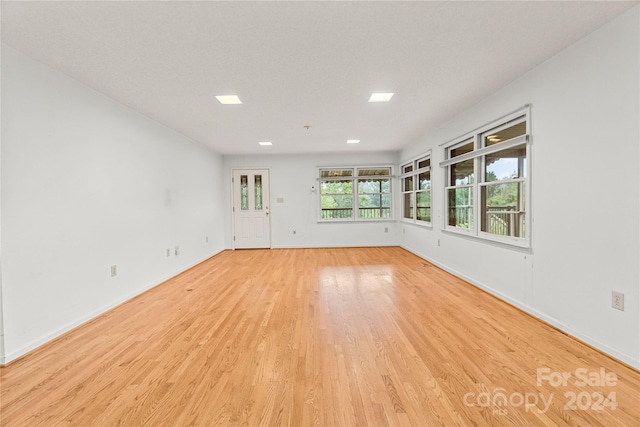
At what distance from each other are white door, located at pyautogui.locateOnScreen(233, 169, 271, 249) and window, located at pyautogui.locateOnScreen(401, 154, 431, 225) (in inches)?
138

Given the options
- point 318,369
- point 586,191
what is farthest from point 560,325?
point 318,369

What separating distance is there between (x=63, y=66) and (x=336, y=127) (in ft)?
11.2

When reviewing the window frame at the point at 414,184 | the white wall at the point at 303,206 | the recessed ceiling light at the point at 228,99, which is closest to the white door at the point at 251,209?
the white wall at the point at 303,206

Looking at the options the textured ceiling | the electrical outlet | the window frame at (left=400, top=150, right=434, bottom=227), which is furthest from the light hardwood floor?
the window frame at (left=400, top=150, right=434, bottom=227)

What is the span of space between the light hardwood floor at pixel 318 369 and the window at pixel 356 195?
4214mm

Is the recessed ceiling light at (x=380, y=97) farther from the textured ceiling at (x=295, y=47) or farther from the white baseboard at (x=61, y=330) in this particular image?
the white baseboard at (x=61, y=330)

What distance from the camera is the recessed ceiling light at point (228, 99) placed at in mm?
3359

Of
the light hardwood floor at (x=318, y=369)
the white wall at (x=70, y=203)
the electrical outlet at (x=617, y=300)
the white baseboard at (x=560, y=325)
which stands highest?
the white wall at (x=70, y=203)

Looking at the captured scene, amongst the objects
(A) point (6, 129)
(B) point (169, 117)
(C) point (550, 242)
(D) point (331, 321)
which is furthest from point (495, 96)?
(A) point (6, 129)

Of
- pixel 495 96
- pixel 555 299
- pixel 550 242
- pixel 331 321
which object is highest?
pixel 495 96

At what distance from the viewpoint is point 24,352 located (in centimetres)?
224

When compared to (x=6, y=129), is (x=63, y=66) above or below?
above

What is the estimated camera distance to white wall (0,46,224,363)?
87.5 inches

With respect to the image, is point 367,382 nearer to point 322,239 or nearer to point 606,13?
point 606,13
